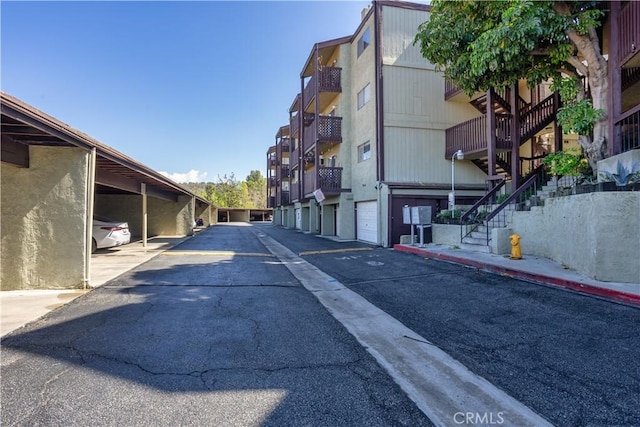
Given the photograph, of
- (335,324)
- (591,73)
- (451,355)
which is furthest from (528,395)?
(591,73)

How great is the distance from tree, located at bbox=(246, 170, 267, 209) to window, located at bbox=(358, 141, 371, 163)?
71.7 metres

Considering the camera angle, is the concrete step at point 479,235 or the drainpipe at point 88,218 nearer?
the drainpipe at point 88,218

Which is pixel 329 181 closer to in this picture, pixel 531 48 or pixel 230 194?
pixel 531 48

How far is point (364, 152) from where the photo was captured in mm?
17375

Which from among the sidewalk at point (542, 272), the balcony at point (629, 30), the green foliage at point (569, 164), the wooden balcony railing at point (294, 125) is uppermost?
the wooden balcony railing at point (294, 125)

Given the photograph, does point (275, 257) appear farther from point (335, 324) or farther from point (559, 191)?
point (559, 191)

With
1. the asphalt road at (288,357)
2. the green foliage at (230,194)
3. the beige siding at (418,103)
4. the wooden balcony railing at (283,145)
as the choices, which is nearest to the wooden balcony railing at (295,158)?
the wooden balcony railing at (283,145)

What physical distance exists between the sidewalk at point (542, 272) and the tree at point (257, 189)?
80214 millimetres

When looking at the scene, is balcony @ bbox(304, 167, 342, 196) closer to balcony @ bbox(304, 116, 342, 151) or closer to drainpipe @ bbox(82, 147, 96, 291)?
balcony @ bbox(304, 116, 342, 151)

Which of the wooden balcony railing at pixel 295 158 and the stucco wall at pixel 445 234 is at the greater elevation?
the wooden balcony railing at pixel 295 158

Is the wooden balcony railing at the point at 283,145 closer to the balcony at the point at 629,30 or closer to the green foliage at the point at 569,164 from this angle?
the green foliage at the point at 569,164

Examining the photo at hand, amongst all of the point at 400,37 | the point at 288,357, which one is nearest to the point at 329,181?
the point at 400,37

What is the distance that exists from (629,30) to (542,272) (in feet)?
20.3

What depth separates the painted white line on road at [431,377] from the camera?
2580 mm
